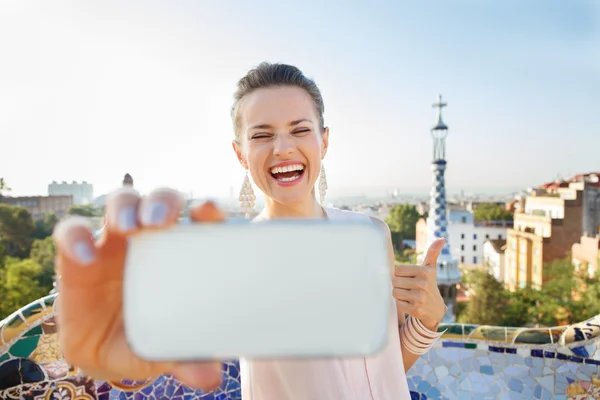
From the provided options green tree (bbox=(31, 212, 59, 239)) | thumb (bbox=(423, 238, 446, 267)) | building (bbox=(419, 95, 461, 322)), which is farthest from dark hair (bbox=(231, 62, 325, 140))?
green tree (bbox=(31, 212, 59, 239))

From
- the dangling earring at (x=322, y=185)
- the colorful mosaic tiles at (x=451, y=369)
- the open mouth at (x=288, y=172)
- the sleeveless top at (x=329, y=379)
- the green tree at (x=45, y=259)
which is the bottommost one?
the green tree at (x=45, y=259)

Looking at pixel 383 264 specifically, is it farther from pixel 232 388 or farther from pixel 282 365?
pixel 232 388

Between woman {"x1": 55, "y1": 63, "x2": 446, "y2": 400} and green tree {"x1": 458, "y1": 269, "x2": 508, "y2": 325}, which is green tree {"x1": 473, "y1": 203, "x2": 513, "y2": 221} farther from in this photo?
woman {"x1": 55, "y1": 63, "x2": 446, "y2": 400}

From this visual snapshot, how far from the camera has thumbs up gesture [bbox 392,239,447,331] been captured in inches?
34.5

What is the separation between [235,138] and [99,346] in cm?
57

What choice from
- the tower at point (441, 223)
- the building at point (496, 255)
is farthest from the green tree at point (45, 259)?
the building at point (496, 255)

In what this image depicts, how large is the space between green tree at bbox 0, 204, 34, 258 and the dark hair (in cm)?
1959

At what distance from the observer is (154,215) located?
476 mm

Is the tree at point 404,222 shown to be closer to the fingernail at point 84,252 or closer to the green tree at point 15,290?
the green tree at point 15,290

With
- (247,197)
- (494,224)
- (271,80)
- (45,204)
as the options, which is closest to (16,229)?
(45,204)

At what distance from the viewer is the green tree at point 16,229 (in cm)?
1734

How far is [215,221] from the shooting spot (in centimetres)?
51

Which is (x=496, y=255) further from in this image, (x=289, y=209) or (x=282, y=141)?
(x=282, y=141)

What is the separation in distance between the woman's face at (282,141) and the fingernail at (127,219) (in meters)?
0.40
